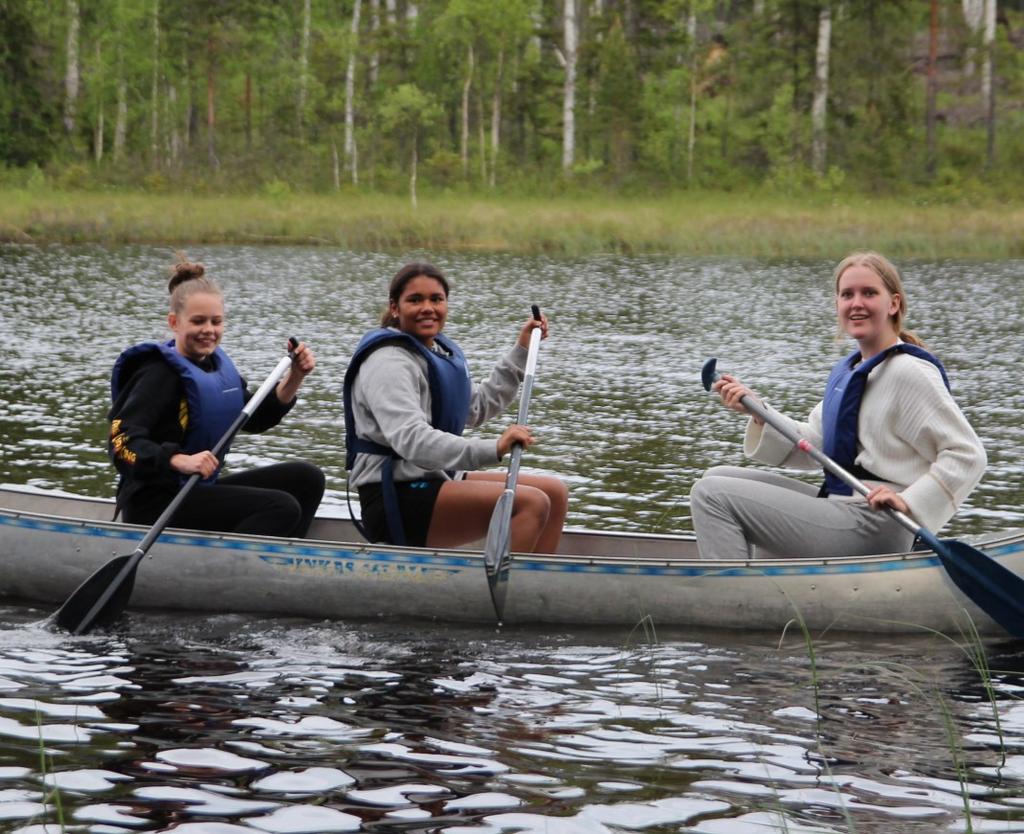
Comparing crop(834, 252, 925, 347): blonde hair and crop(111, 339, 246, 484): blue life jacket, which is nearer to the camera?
crop(834, 252, 925, 347): blonde hair

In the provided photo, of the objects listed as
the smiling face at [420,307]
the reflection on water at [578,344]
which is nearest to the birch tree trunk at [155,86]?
the reflection on water at [578,344]

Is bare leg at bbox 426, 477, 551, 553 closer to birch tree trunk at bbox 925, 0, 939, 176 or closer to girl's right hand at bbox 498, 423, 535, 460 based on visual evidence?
girl's right hand at bbox 498, 423, 535, 460

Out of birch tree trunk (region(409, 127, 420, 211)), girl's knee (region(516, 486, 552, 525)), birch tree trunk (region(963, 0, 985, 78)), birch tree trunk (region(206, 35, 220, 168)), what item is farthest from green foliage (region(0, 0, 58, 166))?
girl's knee (region(516, 486, 552, 525))

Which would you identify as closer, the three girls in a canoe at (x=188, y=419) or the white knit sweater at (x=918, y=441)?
the white knit sweater at (x=918, y=441)

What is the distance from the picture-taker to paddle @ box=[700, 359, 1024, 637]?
538 centimetres

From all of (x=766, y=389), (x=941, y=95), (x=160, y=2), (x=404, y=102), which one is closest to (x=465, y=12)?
(x=404, y=102)

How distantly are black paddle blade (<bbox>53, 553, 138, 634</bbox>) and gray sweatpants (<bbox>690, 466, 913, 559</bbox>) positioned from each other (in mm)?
1992

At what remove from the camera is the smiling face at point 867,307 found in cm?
536

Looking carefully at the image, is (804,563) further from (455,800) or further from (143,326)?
(143,326)

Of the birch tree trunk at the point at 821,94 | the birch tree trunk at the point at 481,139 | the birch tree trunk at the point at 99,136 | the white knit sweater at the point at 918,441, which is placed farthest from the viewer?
the birch tree trunk at the point at 99,136

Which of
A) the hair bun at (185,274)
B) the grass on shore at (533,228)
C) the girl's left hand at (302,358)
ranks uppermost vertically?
the grass on shore at (533,228)

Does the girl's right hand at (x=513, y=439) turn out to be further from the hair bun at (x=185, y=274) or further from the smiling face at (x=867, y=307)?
the hair bun at (x=185, y=274)

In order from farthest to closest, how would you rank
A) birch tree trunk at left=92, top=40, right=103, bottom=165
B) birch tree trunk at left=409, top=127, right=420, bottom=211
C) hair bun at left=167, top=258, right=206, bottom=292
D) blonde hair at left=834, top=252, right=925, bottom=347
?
birch tree trunk at left=92, top=40, right=103, bottom=165, birch tree trunk at left=409, top=127, right=420, bottom=211, hair bun at left=167, top=258, right=206, bottom=292, blonde hair at left=834, top=252, right=925, bottom=347

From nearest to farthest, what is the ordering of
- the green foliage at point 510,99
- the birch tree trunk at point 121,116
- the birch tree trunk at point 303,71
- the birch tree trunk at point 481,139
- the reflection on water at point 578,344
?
the reflection on water at point 578,344
the birch tree trunk at point 481,139
the green foliage at point 510,99
the birch tree trunk at point 121,116
the birch tree trunk at point 303,71
